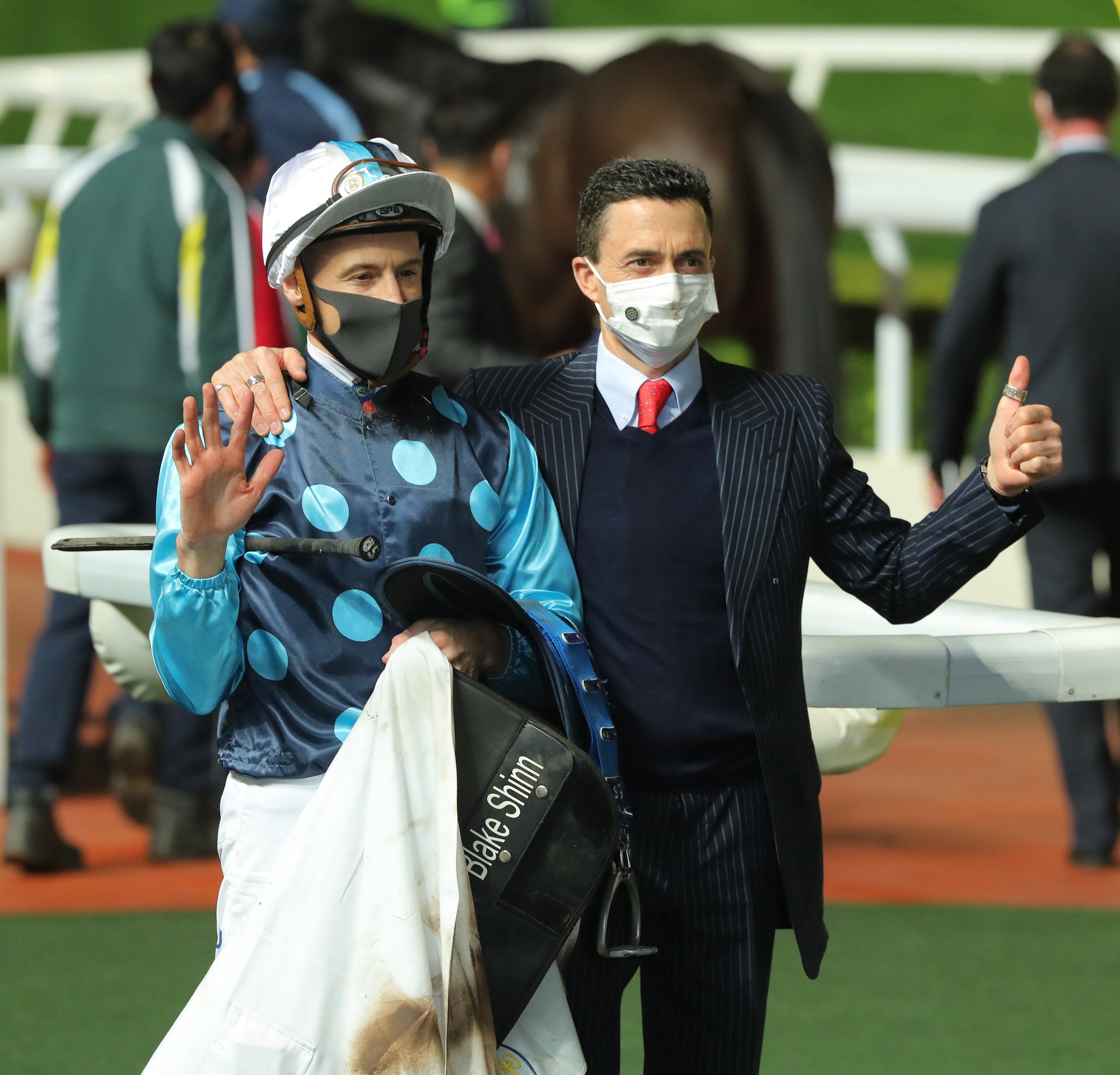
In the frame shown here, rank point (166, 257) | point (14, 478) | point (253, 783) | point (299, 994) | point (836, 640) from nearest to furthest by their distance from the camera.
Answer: point (299, 994), point (253, 783), point (836, 640), point (166, 257), point (14, 478)

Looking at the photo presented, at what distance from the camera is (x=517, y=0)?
1334 cm

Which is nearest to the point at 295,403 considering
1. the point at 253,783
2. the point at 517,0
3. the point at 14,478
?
the point at 253,783

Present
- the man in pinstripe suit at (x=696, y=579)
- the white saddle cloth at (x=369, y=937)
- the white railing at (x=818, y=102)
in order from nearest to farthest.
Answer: the white saddle cloth at (x=369, y=937) → the man in pinstripe suit at (x=696, y=579) → the white railing at (x=818, y=102)

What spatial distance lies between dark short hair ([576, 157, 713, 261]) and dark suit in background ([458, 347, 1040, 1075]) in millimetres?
201

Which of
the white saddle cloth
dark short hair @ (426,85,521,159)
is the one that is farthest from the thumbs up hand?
dark short hair @ (426,85,521,159)

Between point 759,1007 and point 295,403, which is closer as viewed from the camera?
point 295,403

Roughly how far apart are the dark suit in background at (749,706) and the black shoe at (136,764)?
282 centimetres

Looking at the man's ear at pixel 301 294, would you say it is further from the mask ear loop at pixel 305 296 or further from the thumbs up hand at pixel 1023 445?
the thumbs up hand at pixel 1023 445

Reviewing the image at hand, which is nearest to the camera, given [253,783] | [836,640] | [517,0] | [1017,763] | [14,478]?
[253,783]

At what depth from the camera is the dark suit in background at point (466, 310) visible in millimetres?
4391

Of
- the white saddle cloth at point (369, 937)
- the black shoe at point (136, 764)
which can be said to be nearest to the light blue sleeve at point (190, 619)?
the white saddle cloth at point (369, 937)

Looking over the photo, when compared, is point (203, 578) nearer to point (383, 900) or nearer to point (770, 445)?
point (383, 900)

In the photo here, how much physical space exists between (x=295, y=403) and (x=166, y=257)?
101 inches

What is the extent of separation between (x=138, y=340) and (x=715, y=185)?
189 cm
